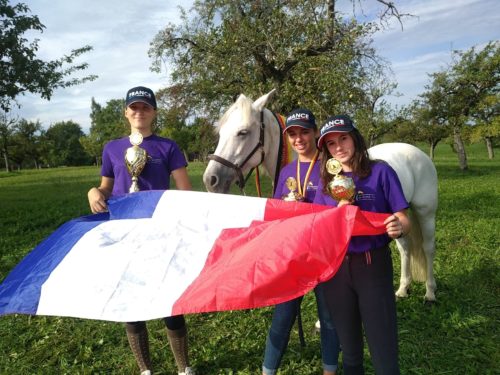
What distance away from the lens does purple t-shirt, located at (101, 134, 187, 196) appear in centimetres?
294

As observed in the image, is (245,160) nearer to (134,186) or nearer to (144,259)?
(134,186)

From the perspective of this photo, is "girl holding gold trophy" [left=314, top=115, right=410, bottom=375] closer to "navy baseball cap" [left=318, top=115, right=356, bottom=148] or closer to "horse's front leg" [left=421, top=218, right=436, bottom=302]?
"navy baseball cap" [left=318, top=115, right=356, bottom=148]

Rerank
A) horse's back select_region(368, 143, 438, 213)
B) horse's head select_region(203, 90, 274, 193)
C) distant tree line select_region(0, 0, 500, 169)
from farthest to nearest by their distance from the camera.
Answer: distant tree line select_region(0, 0, 500, 169)
horse's back select_region(368, 143, 438, 213)
horse's head select_region(203, 90, 274, 193)

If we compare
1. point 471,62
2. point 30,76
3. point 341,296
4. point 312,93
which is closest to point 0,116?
point 30,76

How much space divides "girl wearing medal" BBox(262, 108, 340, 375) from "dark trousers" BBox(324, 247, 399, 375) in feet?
1.27

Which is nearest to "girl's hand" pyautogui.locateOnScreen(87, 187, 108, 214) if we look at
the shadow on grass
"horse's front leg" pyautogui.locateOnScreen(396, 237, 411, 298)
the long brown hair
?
the long brown hair

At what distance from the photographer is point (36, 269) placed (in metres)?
2.56

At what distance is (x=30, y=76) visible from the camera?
446 inches

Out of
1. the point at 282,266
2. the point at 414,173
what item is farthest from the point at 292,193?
the point at 414,173

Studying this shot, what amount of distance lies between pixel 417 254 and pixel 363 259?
3.11 metres

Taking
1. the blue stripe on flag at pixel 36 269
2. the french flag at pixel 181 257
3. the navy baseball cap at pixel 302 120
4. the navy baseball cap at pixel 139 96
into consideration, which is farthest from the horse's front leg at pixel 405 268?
the blue stripe on flag at pixel 36 269

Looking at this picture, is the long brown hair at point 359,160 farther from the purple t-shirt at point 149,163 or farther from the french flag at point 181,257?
the purple t-shirt at point 149,163

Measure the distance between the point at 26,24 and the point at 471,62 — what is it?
2522 cm

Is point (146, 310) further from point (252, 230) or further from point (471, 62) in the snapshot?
point (471, 62)
